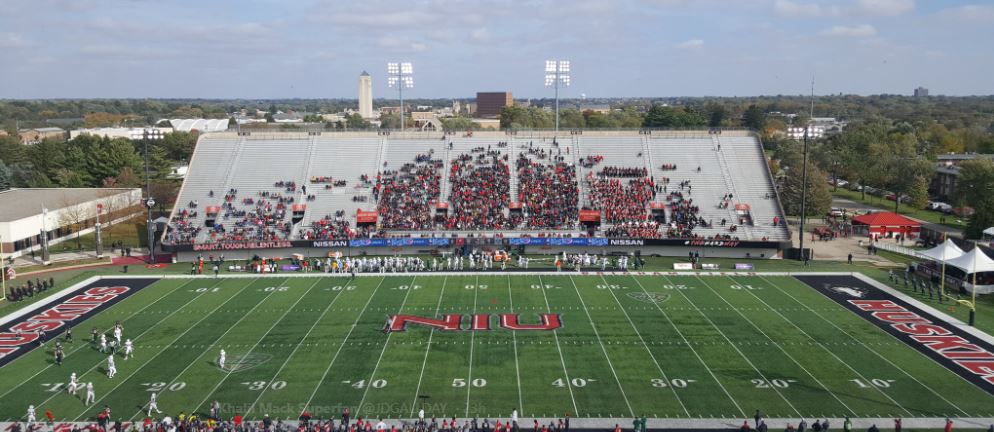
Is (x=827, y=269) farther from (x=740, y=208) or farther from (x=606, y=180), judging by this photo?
(x=606, y=180)

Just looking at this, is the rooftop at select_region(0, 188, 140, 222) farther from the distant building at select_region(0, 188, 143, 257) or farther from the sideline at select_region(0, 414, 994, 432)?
the sideline at select_region(0, 414, 994, 432)

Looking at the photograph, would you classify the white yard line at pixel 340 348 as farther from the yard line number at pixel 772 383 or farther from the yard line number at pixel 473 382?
the yard line number at pixel 772 383

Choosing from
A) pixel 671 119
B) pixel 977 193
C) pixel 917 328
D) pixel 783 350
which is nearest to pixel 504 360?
pixel 783 350

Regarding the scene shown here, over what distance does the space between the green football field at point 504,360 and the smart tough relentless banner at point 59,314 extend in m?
0.95

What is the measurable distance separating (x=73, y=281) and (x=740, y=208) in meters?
36.9

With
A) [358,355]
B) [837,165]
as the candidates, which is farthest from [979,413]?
[837,165]

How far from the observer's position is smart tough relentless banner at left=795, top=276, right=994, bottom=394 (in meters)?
22.2

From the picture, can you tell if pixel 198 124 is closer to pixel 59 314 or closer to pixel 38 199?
pixel 38 199

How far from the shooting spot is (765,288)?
32.2 m

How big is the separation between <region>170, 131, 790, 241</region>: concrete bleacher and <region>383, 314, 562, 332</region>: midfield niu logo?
14.4 metres

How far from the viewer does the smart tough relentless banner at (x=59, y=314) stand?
24703mm

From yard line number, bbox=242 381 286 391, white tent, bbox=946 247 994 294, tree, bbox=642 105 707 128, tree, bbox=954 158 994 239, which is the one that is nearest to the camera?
yard line number, bbox=242 381 286 391

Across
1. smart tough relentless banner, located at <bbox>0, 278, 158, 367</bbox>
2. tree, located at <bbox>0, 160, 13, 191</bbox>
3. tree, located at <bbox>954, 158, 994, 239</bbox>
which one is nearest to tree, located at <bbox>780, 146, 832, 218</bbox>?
tree, located at <bbox>954, 158, 994, 239</bbox>

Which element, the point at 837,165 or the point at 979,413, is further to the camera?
the point at 837,165
